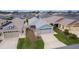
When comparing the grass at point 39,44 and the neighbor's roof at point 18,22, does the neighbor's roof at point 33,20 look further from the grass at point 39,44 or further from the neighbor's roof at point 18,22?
the grass at point 39,44

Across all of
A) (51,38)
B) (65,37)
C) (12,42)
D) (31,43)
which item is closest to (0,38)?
(12,42)

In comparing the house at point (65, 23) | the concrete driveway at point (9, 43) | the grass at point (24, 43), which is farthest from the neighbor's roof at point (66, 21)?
the concrete driveway at point (9, 43)

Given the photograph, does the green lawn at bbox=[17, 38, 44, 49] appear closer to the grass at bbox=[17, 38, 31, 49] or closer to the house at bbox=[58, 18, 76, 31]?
the grass at bbox=[17, 38, 31, 49]

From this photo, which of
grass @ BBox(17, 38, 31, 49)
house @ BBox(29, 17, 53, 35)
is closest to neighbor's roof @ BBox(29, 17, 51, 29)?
house @ BBox(29, 17, 53, 35)

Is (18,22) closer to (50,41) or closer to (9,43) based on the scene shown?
(9,43)
